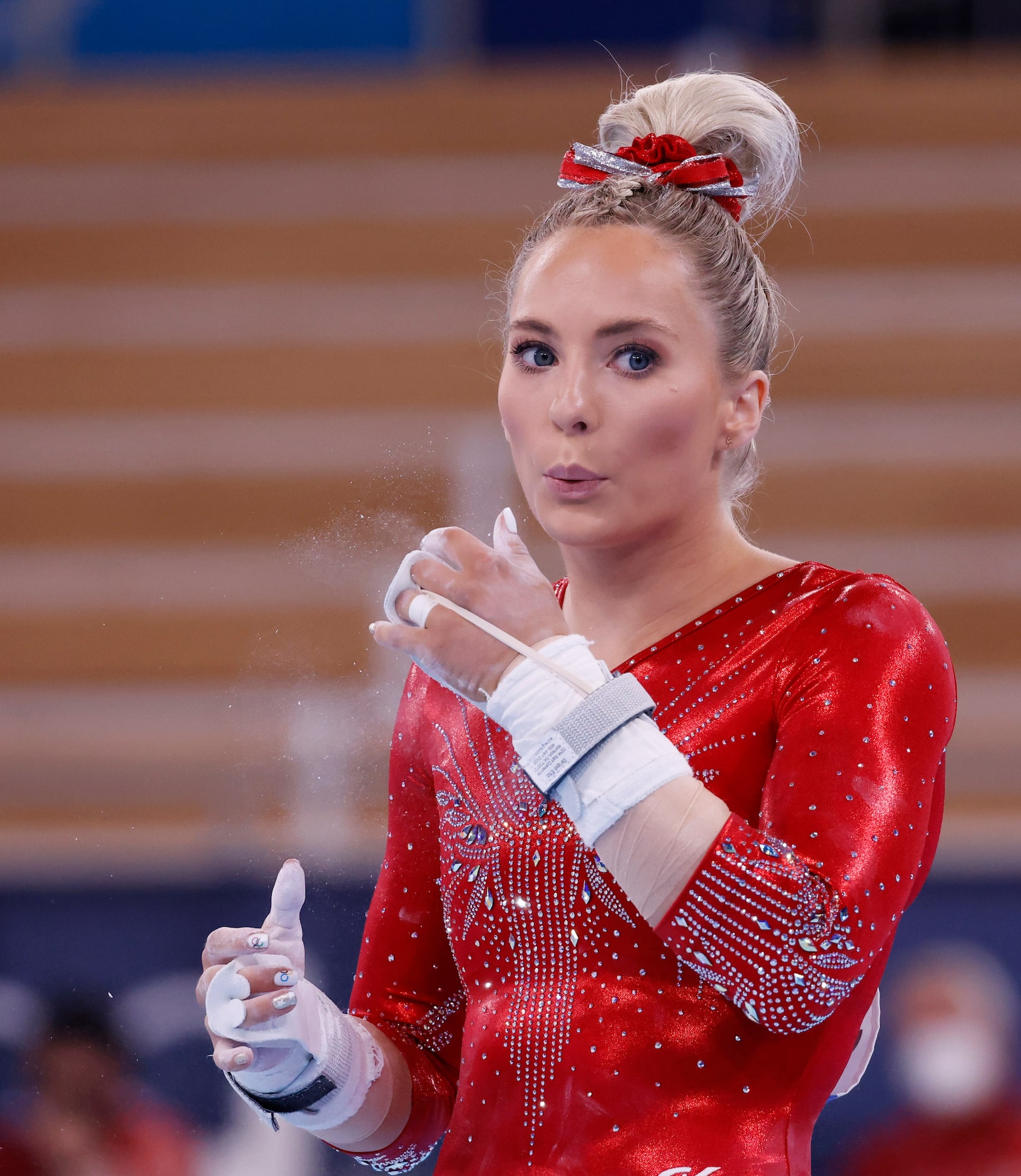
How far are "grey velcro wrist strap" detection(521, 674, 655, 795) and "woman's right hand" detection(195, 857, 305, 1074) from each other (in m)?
0.26

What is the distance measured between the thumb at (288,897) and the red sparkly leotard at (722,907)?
126 millimetres

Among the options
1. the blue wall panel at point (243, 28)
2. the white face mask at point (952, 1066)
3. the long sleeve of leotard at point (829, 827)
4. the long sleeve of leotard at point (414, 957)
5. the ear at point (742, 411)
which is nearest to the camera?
the long sleeve of leotard at point (829, 827)

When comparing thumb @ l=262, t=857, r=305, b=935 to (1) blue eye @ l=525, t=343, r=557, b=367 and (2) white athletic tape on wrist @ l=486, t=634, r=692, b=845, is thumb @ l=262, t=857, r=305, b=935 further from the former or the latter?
(1) blue eye @ l=525, t=343, r=557, b=367

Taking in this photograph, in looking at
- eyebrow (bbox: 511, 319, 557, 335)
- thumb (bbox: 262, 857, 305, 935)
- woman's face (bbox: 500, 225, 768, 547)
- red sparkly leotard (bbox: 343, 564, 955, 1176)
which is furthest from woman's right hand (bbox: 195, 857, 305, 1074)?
eyebrow (bbox: 511, 319, 557, 335)

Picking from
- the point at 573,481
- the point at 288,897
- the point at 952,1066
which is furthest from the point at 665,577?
the point at 952,1066

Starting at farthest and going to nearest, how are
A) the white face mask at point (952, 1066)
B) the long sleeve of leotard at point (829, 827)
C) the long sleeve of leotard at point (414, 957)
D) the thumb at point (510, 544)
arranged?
the white face mask at point (952, 1066) → the long sleeve of leotard at point (414, 957) → the thumb at point (510, 544) → the long sleeve of leotard at point (829, 827)

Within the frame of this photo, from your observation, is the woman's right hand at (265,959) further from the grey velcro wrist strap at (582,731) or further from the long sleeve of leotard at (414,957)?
the grey velcro wrist strap at (582,731)

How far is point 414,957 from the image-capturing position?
1.25m

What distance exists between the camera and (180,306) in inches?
152

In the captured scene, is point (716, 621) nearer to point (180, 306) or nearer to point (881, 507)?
point (881, 507)

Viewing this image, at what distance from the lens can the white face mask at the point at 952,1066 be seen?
1924 millimetres

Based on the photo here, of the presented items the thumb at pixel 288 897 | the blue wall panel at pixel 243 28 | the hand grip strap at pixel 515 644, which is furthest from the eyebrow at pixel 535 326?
the blue wall panel at pixel 243 28

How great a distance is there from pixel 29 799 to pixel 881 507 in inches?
90.3

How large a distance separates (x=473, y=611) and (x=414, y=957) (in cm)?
40
